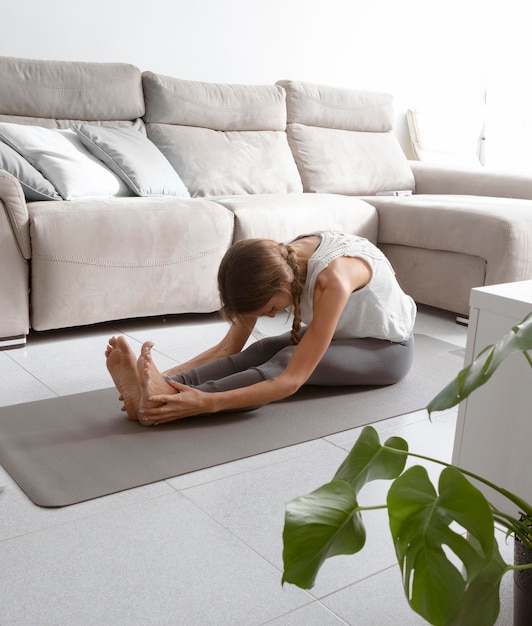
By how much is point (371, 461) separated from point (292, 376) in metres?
1.15

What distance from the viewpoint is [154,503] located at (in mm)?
1629

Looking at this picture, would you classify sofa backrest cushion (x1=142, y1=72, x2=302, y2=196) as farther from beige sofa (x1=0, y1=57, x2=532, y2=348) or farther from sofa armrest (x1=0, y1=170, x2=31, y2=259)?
sofa armrest (x1=0, y1=170, x2=31, y2=259)

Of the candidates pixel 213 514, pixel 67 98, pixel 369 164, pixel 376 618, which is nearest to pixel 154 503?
pixel 213 514

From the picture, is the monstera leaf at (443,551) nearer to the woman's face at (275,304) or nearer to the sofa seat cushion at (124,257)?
the woman's face at (275,304)

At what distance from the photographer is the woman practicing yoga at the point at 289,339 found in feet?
6.45

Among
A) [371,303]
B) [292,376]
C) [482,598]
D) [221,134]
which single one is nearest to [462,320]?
[371,303]

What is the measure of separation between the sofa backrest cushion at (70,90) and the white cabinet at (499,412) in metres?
2.52

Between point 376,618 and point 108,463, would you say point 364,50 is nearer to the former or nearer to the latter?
point 108,463

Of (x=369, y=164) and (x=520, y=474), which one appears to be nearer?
(x=520, y=474)

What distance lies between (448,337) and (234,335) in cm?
111

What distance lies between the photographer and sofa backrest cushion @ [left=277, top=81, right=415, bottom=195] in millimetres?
4121

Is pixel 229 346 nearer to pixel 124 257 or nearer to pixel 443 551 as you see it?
pixel 124 257

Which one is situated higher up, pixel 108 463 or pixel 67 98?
pixel 67 98

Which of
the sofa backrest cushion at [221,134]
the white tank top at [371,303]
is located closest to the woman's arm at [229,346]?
the white tank top at [371,303]
